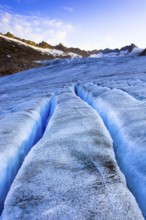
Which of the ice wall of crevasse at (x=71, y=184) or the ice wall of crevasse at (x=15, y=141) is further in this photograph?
the ice wall of crevasse at (x=15, y=141)

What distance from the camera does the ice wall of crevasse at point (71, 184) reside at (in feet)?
4.51

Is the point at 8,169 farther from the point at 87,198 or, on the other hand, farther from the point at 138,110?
the point at 138,110

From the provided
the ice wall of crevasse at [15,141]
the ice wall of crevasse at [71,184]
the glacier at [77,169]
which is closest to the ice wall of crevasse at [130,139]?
the glacier at [77,169]

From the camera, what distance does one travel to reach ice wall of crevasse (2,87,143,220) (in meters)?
1.37

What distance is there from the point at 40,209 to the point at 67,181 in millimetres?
288

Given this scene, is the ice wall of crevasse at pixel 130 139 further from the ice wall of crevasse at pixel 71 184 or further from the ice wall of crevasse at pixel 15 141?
the ice wall of crevasse at pixel 15 141

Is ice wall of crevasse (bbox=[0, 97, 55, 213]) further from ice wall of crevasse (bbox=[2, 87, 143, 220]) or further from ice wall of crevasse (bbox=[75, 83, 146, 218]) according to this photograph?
ice wall of crevasse (bbox=[75, 83, 146, 218])

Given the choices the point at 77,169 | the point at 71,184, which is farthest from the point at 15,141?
the point at 71,184

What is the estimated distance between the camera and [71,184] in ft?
5.30

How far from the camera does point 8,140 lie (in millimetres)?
2529

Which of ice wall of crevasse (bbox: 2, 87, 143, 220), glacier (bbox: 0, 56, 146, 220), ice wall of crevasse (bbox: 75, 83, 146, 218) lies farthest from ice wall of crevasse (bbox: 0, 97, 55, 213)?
ice wall of crevasse (bbox: 75, 83, 146, 218)

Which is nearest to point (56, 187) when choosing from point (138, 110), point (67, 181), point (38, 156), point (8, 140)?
point (67, 181)

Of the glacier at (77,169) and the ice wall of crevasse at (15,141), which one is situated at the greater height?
the glacier at (77,169)

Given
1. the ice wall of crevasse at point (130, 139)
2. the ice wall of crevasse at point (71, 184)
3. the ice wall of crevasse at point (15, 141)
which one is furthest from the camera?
the ice wall of crevasse at point (15, 141)
